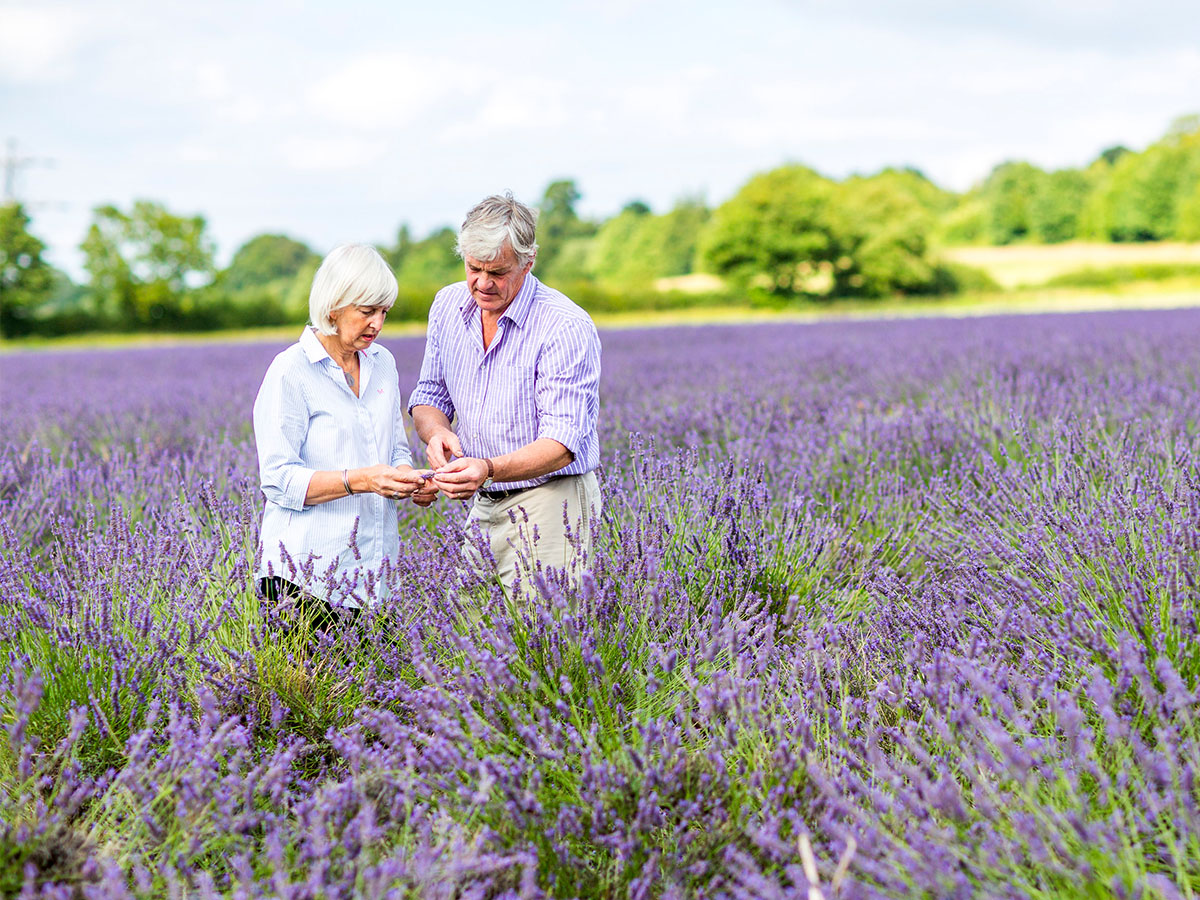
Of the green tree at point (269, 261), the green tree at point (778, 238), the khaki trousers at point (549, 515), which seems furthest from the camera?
the green tree at point (269, 261)

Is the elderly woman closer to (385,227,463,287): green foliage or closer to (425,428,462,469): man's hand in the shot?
(425,428,462,469): man's hand

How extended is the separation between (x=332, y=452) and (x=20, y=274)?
135 ft

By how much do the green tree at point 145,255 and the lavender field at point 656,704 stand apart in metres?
41.0

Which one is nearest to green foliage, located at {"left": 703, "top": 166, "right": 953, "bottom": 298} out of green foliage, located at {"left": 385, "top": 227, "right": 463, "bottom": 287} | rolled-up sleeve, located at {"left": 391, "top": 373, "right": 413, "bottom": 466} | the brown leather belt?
green foliage, located at {"left": 385, "top": 227, "right": 463, "bottom": 287}

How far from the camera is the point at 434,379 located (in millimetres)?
2686

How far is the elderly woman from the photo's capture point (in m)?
2.14

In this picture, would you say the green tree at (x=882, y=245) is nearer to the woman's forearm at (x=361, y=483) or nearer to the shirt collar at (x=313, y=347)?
the shirt collar at (x=313, y=347)

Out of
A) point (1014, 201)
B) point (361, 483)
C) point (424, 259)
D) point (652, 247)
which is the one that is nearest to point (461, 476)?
point (361, 483)

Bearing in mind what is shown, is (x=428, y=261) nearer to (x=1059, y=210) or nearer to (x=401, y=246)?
(x=401, y=246)

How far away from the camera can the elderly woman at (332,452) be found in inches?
84.2

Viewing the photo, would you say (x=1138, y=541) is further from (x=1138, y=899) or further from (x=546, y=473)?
Result: (x=546, y=473)

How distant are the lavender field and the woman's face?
518 mm

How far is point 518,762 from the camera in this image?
1.52m

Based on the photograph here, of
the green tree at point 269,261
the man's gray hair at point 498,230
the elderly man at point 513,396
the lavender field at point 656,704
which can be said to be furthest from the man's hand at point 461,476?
the green tree at point 269,261
